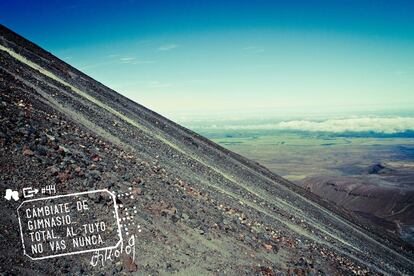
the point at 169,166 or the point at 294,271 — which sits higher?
the point at 169,166

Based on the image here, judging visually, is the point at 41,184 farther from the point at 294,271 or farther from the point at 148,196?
the point at 294,271

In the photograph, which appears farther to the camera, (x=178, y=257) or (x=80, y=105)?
(x=80, y=105)

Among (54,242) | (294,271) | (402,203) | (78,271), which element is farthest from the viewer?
(402,203)

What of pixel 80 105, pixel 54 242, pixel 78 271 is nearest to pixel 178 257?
pixel 78 271

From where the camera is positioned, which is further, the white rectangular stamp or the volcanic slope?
the volcanic slope

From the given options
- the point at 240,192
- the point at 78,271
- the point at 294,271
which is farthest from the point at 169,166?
the point at 78,271

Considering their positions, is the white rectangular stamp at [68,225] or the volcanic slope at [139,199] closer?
the white rectangular stamp at [68,225]

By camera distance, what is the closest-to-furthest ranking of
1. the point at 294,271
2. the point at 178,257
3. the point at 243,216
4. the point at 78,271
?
1. the point at 78,271
2. the point at 178,257
3. the point at 294,271
4. the point at 243,216

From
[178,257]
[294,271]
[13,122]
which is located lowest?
[294,271]

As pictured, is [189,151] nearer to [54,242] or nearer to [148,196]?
[148,196]

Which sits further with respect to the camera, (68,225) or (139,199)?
(139,199)
